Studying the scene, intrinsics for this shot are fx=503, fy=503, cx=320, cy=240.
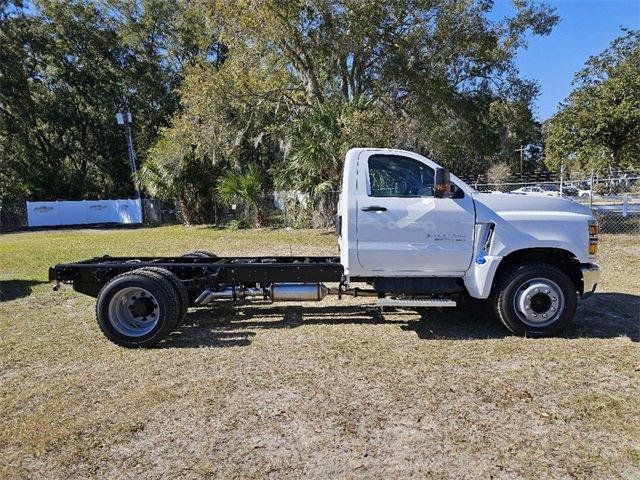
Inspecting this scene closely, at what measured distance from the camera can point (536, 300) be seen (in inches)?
226

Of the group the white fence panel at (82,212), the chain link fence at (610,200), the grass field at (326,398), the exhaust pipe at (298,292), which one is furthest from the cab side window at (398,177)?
the white fence panel at (82,212)

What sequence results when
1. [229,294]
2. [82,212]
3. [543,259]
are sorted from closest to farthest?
[543,259], [229,294], [82,212]

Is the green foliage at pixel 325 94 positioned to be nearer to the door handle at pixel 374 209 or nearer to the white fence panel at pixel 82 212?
the white fence panel at pixel 82 212

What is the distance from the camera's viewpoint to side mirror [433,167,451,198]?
545 centimetres

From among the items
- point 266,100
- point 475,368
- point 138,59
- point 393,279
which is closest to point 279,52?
point 266,100

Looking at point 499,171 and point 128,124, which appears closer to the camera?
point 128,124

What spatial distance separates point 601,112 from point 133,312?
2161 centimetres

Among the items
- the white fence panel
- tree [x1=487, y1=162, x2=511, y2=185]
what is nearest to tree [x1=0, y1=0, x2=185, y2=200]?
the white fence panel

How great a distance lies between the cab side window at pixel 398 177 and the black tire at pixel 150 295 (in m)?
2.63

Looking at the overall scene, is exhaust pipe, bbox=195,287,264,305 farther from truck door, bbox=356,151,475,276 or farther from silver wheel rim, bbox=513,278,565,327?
silver wheel rim, bbox=513,278,565,327

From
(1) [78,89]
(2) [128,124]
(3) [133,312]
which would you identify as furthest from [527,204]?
(1) [78,89]

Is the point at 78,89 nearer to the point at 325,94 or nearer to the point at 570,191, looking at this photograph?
the point at 325,94

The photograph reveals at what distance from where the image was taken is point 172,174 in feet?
74.8

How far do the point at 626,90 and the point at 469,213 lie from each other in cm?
1989
